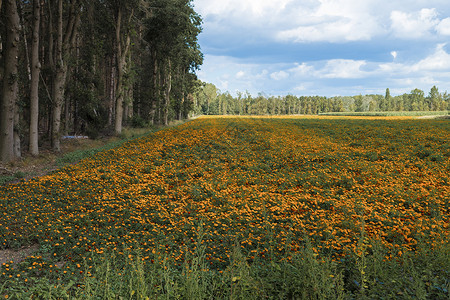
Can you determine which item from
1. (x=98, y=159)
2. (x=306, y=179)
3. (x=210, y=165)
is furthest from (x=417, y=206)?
(x=98, y=159)

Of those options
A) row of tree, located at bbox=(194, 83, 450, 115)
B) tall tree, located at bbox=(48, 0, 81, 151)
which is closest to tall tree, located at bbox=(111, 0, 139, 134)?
tall tree, located at bbox=(48, 0, 81, 151)

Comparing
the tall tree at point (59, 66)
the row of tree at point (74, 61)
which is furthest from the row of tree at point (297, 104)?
the tall tree at point (59, 66)

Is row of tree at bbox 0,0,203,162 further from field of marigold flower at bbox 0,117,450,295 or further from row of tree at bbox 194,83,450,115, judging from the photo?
row of tree at bbox 194,83,450,115

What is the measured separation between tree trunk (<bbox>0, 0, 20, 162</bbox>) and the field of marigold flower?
3.38 meters

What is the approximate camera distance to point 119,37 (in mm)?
23688

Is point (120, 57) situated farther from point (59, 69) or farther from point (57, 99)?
point (57, 99)

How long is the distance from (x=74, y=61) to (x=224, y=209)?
16.2 m

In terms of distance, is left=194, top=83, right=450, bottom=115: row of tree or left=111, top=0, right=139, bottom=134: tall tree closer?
left=111, top=0, right=139, bottom=134: tall tree

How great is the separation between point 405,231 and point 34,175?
13.4m

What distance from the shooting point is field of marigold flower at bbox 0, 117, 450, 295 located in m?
5.78

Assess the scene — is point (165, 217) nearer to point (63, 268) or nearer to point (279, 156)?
point (63, 268)

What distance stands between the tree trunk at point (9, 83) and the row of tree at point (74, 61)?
36 millimetres

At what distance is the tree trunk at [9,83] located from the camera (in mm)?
12633

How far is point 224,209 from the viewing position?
27.2 feet
